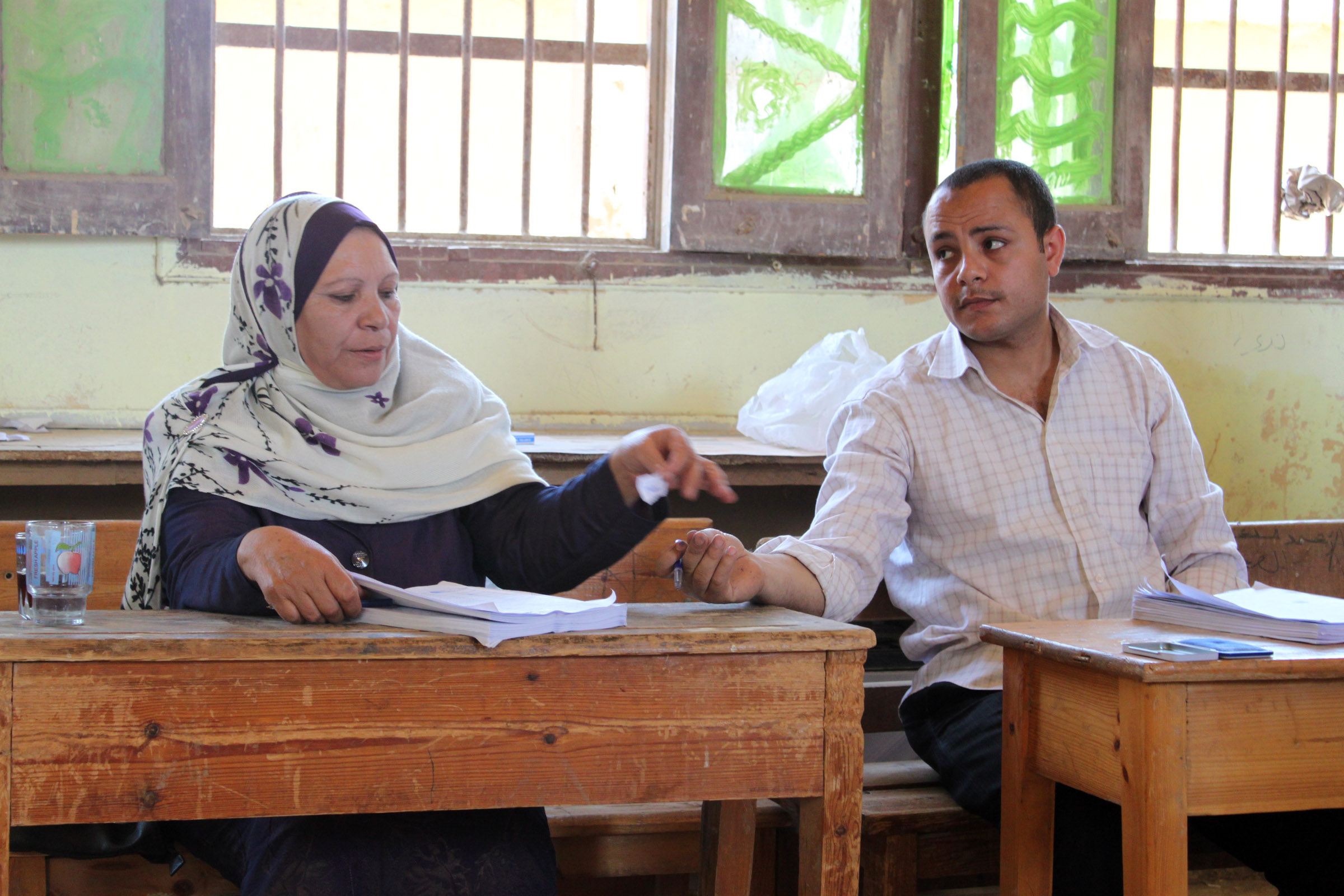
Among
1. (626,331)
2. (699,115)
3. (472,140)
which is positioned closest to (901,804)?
(626,331)

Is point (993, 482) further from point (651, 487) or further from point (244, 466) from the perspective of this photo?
point (244, 466)

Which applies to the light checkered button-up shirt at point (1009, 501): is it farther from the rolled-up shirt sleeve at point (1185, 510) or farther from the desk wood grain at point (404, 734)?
the desk wood grain at point (404, 734)

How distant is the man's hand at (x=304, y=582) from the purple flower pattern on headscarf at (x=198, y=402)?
40 cm

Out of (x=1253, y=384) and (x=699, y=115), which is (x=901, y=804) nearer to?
(x=699, y=115)

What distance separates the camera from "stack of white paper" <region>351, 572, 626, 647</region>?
134 cm

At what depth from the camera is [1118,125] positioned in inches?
152

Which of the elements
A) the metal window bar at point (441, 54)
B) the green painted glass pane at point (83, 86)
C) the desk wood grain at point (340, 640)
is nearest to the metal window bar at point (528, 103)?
the metal window bar at point (441, 54)

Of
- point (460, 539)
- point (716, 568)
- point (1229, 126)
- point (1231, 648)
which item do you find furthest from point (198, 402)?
point (1229, 126)

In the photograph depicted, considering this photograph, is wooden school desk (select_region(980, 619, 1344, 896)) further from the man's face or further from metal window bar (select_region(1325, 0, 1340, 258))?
metal window bar (select_region(1325, 0, 1340, 258))

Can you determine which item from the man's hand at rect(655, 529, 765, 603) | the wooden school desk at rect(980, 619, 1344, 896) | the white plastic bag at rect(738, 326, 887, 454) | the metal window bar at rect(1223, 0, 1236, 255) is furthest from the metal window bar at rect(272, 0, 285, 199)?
the metal window bar at rect(1223, 0, 1236, 255)

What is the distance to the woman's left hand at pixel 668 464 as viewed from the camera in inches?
61.8

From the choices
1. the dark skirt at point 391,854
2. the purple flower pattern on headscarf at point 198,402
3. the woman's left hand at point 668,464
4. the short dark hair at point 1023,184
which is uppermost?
the short dark hair at point 1023,184

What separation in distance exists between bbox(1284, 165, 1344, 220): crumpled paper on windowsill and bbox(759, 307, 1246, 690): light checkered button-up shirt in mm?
2284

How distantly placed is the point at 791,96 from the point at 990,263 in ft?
5.73
